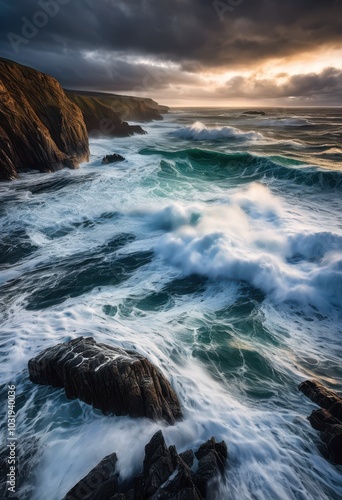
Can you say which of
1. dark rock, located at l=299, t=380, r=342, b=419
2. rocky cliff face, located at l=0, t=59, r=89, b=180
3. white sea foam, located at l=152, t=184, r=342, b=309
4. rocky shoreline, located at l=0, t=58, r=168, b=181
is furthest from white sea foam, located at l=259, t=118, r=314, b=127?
dark rock, located at l=299, t=380, r=342, b=419

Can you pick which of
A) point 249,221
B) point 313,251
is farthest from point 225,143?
point 313,251

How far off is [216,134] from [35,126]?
33126mm

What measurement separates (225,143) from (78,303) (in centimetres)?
3764

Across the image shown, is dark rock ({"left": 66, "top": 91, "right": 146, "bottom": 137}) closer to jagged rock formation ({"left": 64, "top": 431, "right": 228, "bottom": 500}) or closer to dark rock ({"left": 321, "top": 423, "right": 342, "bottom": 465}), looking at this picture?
jagged rock formation ({"left": 64, "top": 431, "right": 228, "bottom": 500})

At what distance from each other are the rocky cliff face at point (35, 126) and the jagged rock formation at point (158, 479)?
884 inches

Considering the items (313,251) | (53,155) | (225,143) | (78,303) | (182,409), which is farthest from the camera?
(225,143)

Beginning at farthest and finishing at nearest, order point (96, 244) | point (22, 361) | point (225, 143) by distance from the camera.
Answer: point (225, 143), point (96, 244), point (22, 361)

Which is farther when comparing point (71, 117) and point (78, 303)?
point (71, 117)


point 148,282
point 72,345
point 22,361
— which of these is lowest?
point 148,282

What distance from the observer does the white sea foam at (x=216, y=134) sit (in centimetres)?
4297

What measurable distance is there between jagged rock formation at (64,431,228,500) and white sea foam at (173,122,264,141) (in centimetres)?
4386

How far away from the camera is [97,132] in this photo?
172ft

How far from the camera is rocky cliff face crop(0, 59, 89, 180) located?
811 inches

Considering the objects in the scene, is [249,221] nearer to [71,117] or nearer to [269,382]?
[269,382]
